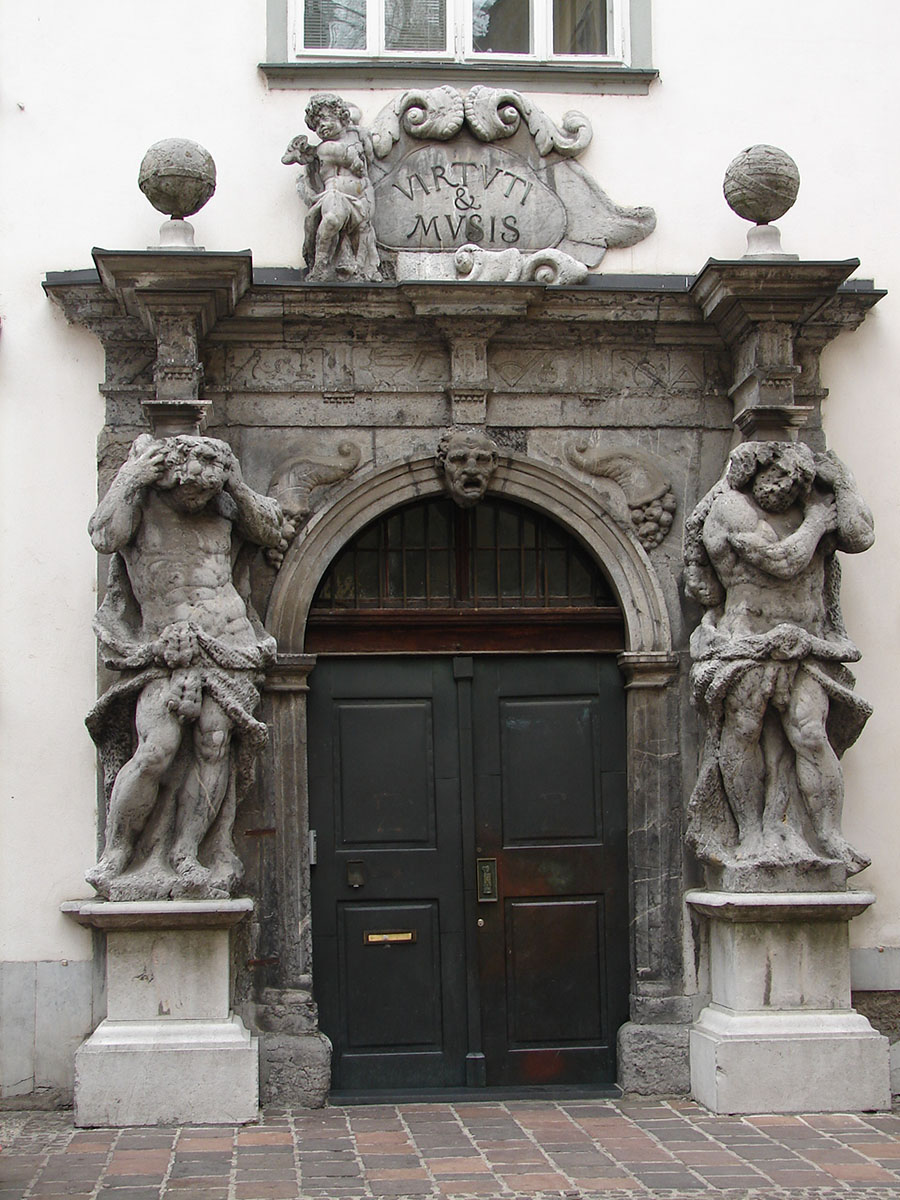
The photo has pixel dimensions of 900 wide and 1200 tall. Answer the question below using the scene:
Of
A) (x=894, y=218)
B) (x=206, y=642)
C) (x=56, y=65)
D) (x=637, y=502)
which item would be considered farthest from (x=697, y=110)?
(x=206, y=642)

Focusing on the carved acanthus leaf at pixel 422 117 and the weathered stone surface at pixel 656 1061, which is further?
the carved acanthus leaf at pixel 422 117

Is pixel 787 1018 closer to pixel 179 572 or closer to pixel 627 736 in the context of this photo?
pixel 627 736

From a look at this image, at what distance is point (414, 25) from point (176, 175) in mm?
1690

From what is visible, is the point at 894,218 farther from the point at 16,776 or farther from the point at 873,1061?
the point at 16,776

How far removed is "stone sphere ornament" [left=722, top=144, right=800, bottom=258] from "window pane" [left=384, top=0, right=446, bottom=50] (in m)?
1.67

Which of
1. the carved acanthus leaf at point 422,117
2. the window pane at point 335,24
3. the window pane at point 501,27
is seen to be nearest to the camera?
the carved acanthus leaf at point 422,117

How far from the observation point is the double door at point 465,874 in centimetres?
705

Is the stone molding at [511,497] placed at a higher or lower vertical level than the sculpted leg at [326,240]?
lower

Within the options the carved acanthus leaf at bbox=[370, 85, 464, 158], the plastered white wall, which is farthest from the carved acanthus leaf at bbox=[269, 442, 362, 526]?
the carved acanthus leaf at bbox=[370, 85, 464, 158]

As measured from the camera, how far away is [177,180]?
22.0 ft

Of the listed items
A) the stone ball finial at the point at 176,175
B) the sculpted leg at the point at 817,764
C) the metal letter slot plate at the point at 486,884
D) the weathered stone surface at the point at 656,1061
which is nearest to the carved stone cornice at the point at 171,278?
the stone ball finial at the point at 176,175

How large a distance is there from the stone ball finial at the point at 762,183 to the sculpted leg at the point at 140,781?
339 cm

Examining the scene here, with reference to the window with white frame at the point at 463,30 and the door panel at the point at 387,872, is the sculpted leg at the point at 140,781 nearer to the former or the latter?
the door panel at the point at 387,872

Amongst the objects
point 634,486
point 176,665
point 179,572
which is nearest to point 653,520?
point 634,486
